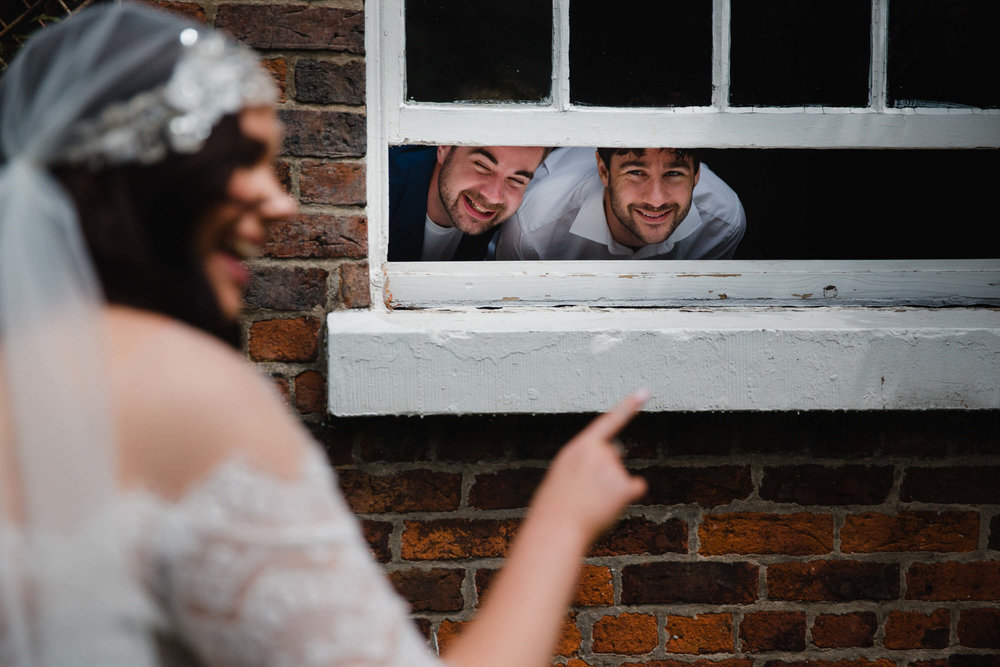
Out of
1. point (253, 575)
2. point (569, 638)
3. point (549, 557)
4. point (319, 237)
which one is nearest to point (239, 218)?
point (253, 575)

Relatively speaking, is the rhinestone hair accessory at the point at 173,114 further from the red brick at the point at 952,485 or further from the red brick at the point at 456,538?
the red brick at the point at 952,485

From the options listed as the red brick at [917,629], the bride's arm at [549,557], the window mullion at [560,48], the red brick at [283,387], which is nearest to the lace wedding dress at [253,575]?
the bride's arm at [549,557]

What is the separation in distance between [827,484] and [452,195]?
1089 mm

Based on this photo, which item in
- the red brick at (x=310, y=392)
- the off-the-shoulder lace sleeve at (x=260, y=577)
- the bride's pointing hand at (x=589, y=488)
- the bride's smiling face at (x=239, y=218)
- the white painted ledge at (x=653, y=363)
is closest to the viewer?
the off-the-shoulder lace sleeve at (x=260, y=577)

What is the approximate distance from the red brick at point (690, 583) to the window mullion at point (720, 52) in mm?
1070

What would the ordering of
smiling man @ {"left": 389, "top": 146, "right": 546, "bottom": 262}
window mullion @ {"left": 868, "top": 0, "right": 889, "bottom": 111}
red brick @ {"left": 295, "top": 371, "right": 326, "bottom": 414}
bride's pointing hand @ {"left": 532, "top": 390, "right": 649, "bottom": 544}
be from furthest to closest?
window mullion @ {"left": 868, "top": 0, "right": 889, "bottom": 111} → smiling man @ {"left": 389, "top": 146, "right": 546, "bottom": 262} → red brick @ {"left": 295, "top": 371, "right": 326, "bottom": 414} → bride's pointing hand @ {"left": 532, "top": 390, "right": 649, "bottom": 544}

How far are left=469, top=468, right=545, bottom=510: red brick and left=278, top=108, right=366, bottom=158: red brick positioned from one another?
30.2 inches

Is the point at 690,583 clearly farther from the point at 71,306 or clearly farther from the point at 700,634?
the point at 71,306

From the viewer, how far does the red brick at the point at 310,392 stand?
1.93 metres

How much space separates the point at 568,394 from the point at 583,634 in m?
0.59

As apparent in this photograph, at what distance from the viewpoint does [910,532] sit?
209 cm

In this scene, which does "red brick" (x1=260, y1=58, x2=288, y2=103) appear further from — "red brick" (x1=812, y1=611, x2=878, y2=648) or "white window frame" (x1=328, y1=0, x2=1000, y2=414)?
"red brick" (x1=812, y1=611, x2=878, y2=648)

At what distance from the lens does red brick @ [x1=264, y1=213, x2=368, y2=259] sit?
6.23 ft

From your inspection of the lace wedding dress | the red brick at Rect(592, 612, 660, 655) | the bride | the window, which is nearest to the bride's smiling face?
the bride
